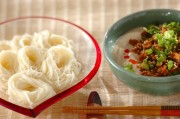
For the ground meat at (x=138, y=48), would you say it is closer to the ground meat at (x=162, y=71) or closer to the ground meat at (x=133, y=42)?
the ground meat at (x=133, y=42)

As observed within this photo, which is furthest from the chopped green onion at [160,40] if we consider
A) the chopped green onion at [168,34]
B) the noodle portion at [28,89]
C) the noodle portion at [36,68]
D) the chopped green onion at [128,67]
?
the noodle portion at [28,89]

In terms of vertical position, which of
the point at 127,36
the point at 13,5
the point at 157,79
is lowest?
the point at 157,79

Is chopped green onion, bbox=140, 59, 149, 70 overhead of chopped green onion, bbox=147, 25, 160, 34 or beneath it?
beneath

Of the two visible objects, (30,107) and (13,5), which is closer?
(30,107)

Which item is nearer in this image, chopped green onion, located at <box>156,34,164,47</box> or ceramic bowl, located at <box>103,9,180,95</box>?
ceramic bowl, located at <box>103,9,180,95</box>

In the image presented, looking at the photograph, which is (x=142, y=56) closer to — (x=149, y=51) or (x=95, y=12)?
(x=149, y=51)

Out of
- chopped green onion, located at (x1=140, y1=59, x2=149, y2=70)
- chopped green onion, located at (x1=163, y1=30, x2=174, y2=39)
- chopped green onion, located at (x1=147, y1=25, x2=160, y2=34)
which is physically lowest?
chopped green onion, located at (x1=140, y1=59, x2=149, y2=70)

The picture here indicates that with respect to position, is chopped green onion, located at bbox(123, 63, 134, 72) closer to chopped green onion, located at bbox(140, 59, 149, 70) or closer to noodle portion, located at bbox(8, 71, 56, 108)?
chopped green onion, located at bbox(140, 59, 149, 70)

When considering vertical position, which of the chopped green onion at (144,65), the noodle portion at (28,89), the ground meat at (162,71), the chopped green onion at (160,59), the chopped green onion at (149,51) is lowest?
the noodle portion at (28,89)

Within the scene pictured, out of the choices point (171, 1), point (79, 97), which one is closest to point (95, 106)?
point (79, 97)

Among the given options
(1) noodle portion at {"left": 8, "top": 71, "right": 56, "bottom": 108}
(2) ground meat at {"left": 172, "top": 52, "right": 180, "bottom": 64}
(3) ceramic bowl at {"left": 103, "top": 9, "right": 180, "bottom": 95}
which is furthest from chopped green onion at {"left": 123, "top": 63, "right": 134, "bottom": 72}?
(1) noodle portion at {"left": 8, "top": 71, "right": 56, "bottom": 108}

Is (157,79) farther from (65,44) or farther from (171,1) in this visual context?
(171,1)
